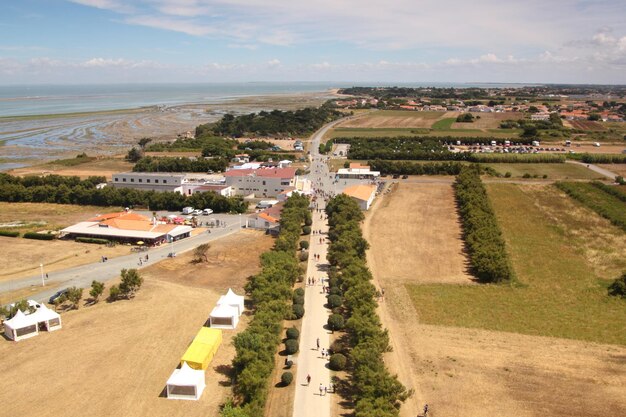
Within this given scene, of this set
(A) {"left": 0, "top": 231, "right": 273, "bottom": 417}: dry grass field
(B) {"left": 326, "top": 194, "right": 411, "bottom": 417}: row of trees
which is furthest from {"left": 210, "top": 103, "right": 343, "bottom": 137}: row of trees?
(A) {"left": 0, "top": 231, "right": 273, "bottom": 417}: dry grass field

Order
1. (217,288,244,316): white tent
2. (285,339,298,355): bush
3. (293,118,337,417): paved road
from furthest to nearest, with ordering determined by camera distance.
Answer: (217,288,244,316): white tent
(285,339,298,355): bush
(293,118,337,417): paved road

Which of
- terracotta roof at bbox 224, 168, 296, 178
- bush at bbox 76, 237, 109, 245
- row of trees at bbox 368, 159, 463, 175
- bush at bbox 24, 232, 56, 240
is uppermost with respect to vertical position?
terracotta roof at bbox 224, 168, 296, 178

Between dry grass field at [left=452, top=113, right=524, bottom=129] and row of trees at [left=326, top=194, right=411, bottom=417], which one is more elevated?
dry grass field at [left=452, top=113, right=524, bottom=129]

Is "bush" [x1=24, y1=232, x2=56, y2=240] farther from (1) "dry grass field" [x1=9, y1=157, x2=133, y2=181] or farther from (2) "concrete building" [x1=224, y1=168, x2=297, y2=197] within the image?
(1) "dry grass field" [x1=9, y1=157, x2=133, y2=181]

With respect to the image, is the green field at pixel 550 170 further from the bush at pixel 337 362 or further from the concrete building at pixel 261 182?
the bush at pixel 337 362

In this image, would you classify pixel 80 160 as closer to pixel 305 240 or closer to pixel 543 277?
pixel 305 240

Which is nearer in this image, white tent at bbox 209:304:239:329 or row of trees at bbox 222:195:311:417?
row of trees at bbox 222:195:311:417

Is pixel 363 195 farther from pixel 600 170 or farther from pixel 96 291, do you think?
pixel 600 170

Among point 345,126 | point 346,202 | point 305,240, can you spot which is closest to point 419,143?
point 345,126

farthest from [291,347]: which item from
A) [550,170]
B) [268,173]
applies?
[550,170]
